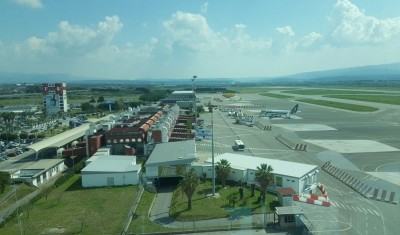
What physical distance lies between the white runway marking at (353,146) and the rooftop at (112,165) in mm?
27811

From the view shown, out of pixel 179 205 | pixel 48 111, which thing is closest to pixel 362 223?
pixel 179 205

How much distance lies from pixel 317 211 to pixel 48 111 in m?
110

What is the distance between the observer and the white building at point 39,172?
41125 millimetres

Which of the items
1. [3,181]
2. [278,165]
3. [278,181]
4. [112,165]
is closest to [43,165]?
[3,181]

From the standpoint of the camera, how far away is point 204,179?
39406 mm

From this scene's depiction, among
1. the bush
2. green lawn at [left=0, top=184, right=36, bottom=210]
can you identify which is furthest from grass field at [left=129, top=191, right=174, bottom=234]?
green lawn at [left=0, top=184, right=36, bottom=210]

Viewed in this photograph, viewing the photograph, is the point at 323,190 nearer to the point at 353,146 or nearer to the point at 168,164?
the point at 168,164

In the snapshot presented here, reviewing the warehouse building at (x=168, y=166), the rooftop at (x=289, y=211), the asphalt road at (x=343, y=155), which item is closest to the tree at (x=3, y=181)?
the warehouse building at (x=168, y=166)

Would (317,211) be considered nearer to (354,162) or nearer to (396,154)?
(354,162)

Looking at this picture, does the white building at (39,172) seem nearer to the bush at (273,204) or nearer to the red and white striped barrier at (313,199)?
the bush at (273,204)

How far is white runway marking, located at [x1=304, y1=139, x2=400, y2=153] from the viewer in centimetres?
5295

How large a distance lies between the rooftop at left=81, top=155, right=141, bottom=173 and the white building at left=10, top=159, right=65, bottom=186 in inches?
215

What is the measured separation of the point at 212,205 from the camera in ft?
104

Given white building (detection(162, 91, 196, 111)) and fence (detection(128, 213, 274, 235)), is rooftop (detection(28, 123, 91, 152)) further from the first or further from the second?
white building (detection(162, 91, 196, 111))
